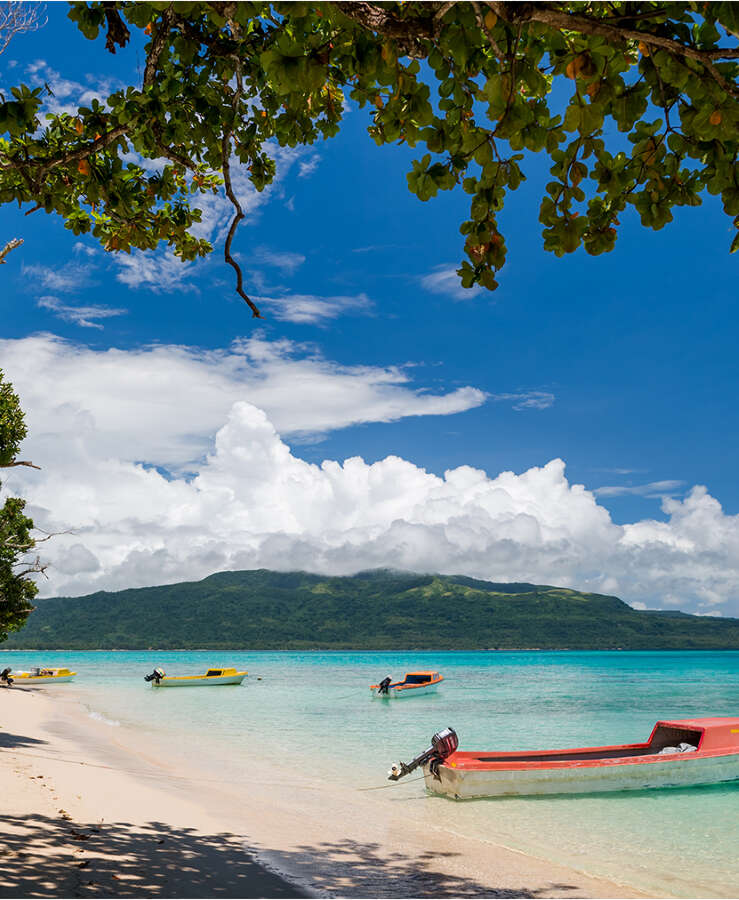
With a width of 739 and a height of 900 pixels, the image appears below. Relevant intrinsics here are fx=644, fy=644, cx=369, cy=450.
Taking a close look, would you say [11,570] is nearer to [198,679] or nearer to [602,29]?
[602,29]

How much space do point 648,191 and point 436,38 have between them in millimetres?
1712

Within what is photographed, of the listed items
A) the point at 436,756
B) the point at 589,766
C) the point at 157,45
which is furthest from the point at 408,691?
the point at 157,45

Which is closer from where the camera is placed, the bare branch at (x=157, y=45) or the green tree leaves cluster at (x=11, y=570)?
the bare branch at (x=157, y=45)

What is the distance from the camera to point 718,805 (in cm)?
1470

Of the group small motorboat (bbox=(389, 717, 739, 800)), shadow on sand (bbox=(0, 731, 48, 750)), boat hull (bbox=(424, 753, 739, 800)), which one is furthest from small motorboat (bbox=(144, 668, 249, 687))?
boat hull (bbox=(424, 753, 739, 800))

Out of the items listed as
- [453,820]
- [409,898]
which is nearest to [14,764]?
[453,820]

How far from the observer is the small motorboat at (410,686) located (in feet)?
138

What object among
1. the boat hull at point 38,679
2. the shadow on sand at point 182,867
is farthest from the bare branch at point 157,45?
the boat hull at point 38,679

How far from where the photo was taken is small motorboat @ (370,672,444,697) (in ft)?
138

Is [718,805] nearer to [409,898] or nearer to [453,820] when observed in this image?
[453,820]

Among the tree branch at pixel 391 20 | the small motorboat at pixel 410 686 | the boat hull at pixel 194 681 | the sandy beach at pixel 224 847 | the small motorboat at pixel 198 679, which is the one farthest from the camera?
the small motorboat at pixel 198 679

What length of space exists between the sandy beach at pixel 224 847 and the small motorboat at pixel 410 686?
91.7ft

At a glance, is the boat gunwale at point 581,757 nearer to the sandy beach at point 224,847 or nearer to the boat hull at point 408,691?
the sandy beach at point 224,847

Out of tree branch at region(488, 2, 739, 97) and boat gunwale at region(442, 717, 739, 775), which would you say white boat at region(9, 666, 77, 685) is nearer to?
boat gunwale at region(442, 717, 739, 775)
